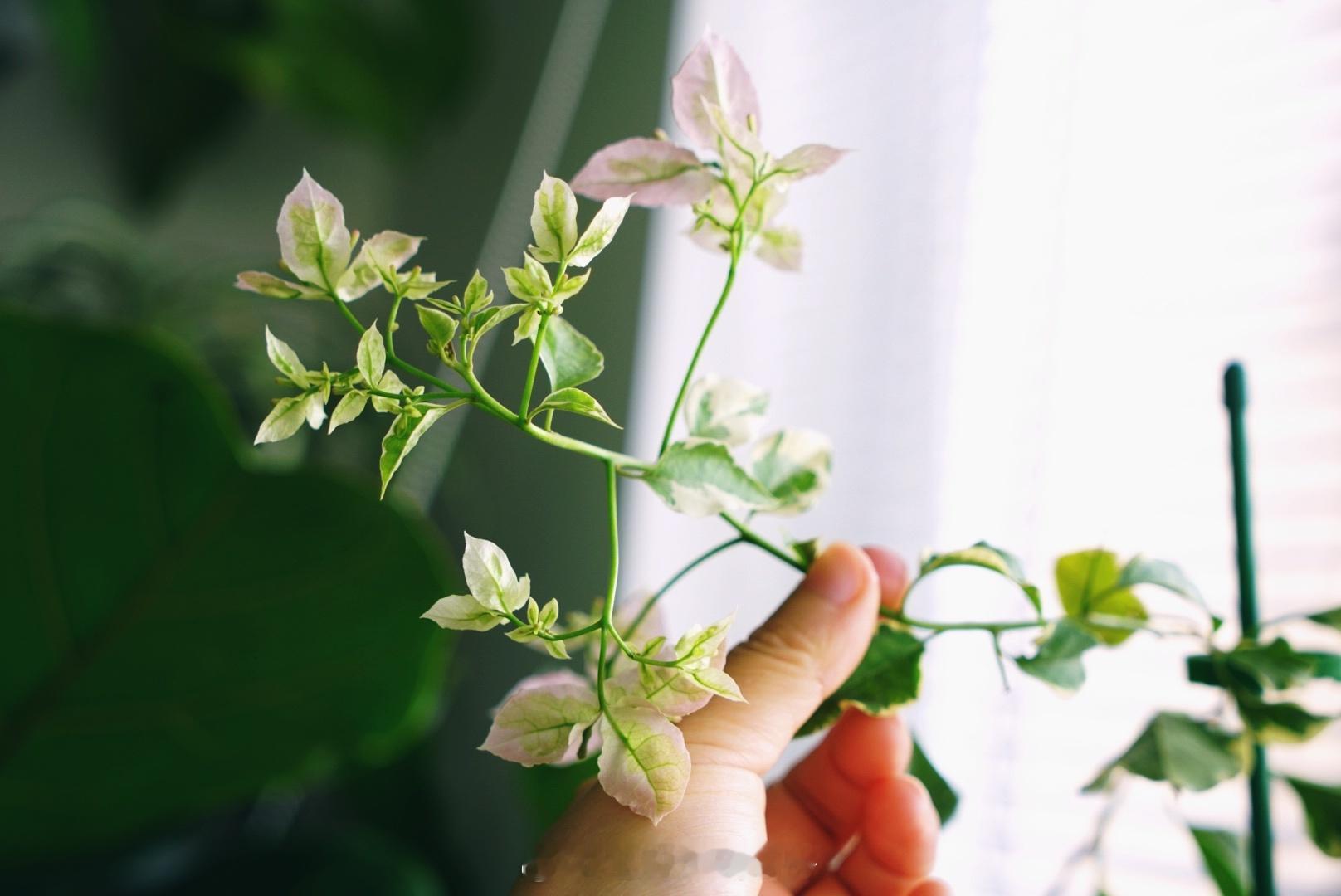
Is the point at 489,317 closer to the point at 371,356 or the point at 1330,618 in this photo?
the point at 371,356

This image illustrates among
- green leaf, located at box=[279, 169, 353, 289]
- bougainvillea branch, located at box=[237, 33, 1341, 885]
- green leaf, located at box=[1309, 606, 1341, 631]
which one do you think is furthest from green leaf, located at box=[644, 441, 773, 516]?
green leaf, located at box=[1309, 606, 1341, 631]

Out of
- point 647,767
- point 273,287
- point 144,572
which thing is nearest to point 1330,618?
point 647,767

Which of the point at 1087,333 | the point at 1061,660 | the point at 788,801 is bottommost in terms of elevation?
the point at 788,801

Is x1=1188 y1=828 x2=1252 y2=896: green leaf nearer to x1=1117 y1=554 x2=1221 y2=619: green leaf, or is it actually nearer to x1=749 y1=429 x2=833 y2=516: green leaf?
x1=1117 y1=554 x2=1221 y2=619: green leaf

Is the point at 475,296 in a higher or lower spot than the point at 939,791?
higher

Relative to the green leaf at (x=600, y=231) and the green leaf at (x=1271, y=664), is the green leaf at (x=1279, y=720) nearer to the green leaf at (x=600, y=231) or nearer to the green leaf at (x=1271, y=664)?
the green leaf at (x=1271, y=664)

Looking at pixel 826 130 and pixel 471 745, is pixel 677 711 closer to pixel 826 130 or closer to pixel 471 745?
pixel 826 130

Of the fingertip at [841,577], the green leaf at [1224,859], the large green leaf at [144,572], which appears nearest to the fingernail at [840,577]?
the fingertip at [841,577]
